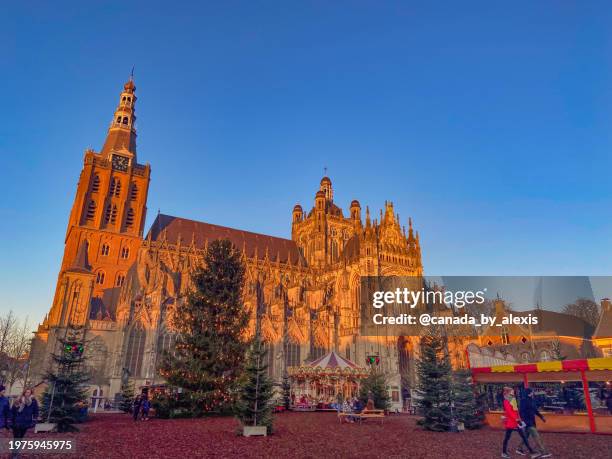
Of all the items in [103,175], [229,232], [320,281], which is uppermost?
[103,175]

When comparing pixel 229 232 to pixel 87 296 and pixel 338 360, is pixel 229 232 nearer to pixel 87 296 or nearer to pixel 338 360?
pixel 87 296

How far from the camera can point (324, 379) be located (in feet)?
98.5

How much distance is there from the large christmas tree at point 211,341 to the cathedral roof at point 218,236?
26818 mm

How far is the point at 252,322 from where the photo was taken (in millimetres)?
45594

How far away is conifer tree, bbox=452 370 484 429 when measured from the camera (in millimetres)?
17328

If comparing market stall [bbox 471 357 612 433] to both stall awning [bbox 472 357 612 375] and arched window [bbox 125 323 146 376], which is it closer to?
A: stall awning [bbox 472 357 612 375]

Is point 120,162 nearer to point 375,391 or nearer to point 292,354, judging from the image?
point 292,354

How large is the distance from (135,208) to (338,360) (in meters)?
37.0

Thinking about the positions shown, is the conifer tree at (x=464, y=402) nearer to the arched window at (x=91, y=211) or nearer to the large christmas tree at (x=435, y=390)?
the large christmas tree at (x=435, y=390)

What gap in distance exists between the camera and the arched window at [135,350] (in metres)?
37.7

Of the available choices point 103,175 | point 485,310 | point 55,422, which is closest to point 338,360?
point 55,422

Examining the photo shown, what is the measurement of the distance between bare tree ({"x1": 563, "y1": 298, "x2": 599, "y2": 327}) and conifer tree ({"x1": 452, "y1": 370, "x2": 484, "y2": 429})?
5185cm

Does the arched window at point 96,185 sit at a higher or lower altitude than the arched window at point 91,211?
higher

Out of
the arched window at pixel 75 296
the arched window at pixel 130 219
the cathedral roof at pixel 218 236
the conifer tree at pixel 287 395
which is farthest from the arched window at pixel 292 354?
the arched window at pixel 130 219
